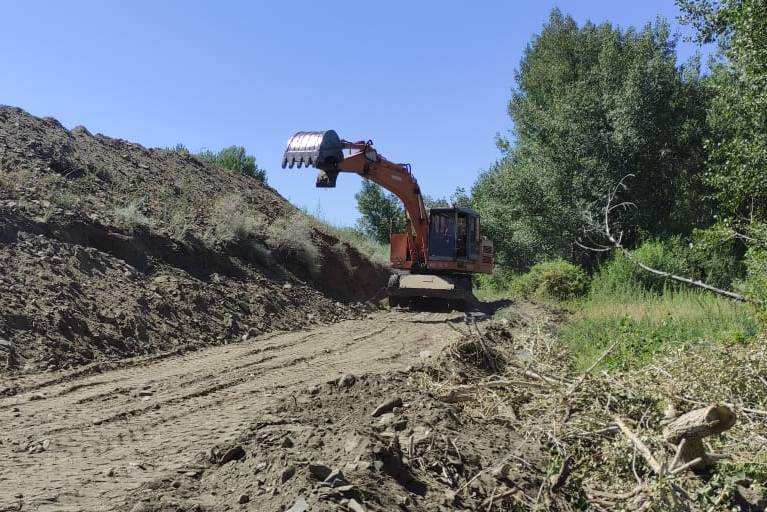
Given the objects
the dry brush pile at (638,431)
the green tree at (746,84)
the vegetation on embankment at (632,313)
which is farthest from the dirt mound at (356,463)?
the green tree at (746,84)

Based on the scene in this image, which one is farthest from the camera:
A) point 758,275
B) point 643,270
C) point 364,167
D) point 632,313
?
point 643,270

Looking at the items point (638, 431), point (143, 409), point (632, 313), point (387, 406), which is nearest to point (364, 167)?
point (632, 313)

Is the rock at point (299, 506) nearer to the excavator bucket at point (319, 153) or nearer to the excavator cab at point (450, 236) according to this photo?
the excavator bucket at point (319, 153)

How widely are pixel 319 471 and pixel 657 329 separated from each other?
746 cm

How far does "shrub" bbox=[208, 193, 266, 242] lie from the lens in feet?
53.9

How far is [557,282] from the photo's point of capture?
64.1 ft

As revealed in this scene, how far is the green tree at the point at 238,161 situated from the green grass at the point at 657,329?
19.3 metres

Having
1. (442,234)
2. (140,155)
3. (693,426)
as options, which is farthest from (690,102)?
(693,426)

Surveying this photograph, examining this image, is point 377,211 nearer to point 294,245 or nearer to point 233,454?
point 294,245

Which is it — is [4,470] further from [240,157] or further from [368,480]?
[240,157]

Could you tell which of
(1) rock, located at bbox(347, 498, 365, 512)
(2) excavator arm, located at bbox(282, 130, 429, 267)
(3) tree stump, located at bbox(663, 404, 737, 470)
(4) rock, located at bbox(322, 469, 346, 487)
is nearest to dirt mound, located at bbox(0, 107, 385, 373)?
(2) excavator arm, located at bbox(282, 130, 429, 267)

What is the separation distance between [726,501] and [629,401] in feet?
3.48

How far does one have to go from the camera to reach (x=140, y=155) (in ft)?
67.4

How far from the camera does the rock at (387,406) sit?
213 inches
